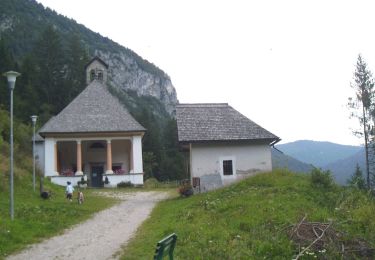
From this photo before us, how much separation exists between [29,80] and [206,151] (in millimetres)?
40065

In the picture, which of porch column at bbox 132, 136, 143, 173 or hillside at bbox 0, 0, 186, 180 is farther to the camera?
hillside at bbox 0, 0, 186, 180

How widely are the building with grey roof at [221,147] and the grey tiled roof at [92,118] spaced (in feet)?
38.8

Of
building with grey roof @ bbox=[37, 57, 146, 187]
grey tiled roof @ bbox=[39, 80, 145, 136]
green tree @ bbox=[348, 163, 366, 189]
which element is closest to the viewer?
green tree @ bbox=[348, 163, 366, 189]

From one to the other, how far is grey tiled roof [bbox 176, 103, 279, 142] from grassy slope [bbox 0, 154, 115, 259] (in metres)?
5.56

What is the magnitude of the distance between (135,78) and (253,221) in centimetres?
14113

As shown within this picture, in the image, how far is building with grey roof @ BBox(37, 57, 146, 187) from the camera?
37.2 metres

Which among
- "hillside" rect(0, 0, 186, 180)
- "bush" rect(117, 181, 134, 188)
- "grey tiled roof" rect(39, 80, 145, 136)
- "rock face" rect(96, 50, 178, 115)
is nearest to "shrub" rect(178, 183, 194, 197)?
"bush" rect(117, 181, 134, 188)

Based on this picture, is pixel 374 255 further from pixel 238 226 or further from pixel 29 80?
pixel 29 80

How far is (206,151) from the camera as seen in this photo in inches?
1042

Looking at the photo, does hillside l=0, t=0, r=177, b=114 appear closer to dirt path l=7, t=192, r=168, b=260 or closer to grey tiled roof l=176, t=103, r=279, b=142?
grey tiled roof l=176, t=103, r=279, b=142

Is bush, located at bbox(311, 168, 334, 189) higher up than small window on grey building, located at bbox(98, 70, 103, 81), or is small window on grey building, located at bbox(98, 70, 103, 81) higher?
small window on grey building, located at bbox(98, 70, 103, 81)

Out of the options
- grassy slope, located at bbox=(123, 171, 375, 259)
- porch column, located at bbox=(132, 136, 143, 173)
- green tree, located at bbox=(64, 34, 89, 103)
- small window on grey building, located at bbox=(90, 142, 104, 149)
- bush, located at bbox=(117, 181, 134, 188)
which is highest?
green tree, located at bbox=(64, 34, 89, 103)

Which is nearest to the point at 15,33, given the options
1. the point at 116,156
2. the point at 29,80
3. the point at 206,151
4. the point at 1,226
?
the point at 29,80

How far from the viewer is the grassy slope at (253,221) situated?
1075 cm
